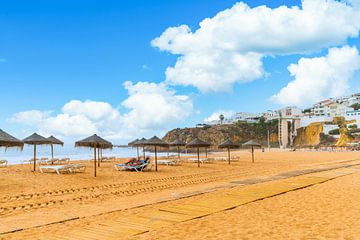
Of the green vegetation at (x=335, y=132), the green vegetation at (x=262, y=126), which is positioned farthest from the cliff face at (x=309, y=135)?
the green vegetation at (x=262, y=126)

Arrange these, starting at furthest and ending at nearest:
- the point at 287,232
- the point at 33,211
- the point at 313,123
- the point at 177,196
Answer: the point at 313,123, the point at 177,196, the point at 33,211, the point at 287,232

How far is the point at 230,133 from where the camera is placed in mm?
94062

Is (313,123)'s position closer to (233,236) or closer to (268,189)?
(268,189)

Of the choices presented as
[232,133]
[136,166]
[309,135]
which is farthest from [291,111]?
[136,166]

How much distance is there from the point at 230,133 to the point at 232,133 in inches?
22.7

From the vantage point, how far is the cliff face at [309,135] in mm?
84250

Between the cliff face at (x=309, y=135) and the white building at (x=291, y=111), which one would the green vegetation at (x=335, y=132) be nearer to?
the cliff face at (x=309, y=135)

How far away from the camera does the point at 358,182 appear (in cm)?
1195

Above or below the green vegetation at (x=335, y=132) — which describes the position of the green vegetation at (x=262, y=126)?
above

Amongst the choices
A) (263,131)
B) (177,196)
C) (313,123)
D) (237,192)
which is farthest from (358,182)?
(263,131)

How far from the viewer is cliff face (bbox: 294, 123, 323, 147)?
84.2 metres

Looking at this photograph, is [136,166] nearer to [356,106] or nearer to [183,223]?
[183,223]

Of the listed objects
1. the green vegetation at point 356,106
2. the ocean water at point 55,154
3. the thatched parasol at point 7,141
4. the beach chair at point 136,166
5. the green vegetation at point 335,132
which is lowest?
the ocean water at point 55,154

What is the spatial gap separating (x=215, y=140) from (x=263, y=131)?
17.4 m
